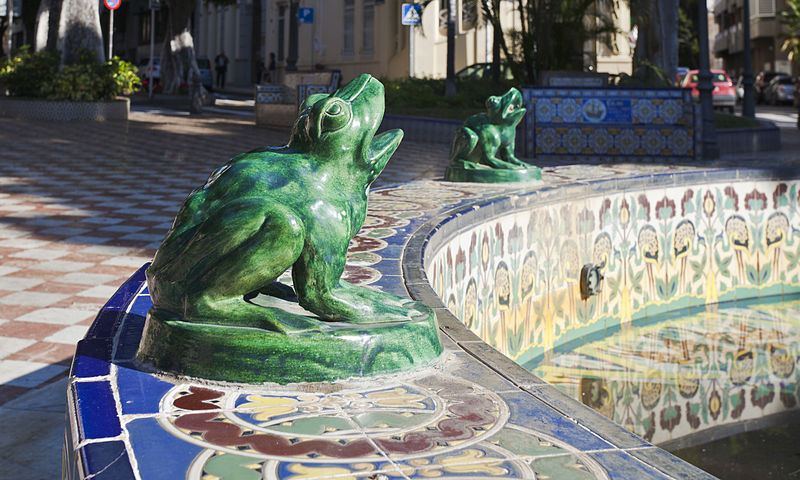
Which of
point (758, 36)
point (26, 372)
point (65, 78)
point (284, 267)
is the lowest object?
point (26, 372)

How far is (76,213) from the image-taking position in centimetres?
734

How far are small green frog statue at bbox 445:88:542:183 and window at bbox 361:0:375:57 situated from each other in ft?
80.3

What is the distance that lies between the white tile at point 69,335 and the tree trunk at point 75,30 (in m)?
16.7

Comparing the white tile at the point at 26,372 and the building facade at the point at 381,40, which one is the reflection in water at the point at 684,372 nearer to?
the white tile at the point at 26,372

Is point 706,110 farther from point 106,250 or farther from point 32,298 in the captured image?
point 32,298

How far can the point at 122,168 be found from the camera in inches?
418

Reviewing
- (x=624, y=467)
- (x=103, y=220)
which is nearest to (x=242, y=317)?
(x=624, y=467)

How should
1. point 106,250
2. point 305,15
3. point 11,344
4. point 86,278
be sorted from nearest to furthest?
point 11,344 < point 86,278 < point 106,250 < point 305,15

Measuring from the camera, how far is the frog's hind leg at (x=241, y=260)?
2.28 m

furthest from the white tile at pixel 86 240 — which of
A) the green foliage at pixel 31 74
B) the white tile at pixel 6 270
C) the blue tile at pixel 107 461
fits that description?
the green foliage at pixel 31 74

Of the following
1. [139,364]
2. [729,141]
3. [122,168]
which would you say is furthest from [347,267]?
[729,141]

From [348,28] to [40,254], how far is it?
91.4 ft

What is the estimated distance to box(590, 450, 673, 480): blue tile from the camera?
5.96 ft

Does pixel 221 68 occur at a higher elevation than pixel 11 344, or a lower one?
higher
